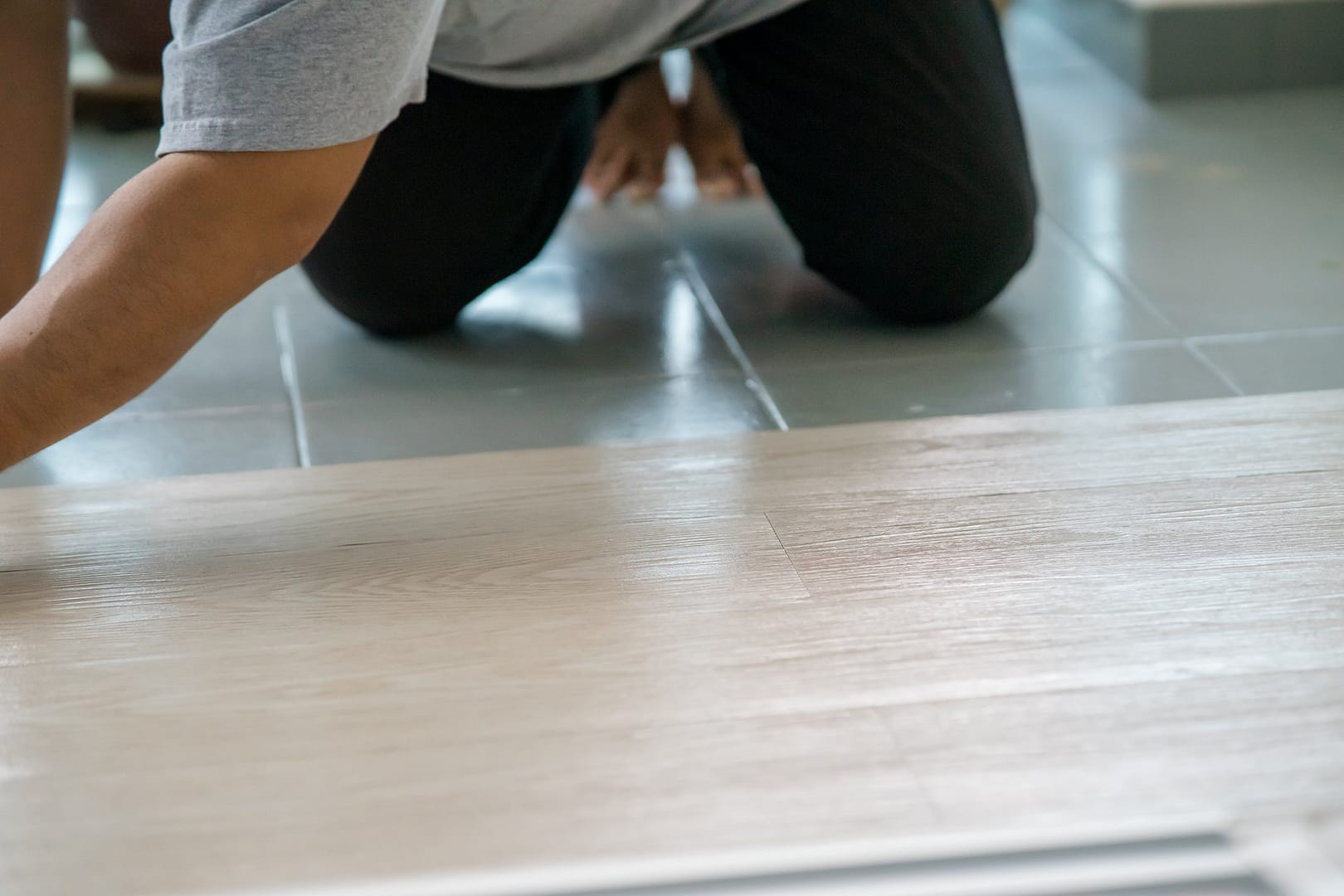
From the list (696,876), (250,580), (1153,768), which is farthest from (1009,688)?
(250,580)

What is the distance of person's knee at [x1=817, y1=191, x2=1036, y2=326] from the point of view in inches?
60.1

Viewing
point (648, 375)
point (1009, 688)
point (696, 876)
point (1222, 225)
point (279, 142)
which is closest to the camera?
point (696, 876)

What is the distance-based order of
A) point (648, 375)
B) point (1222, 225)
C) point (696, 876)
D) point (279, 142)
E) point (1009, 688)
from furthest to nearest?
point (1222, 225) → point (648, 375) → point (279, 142) → point (1009, 688) → point (696, 876)

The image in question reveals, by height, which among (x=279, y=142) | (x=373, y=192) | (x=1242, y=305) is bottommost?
(x=1242, y=305)

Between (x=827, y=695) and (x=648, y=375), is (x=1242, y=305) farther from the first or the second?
(x=827, y=695)

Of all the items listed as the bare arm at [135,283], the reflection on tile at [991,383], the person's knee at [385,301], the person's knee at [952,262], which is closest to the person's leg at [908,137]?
the person's knee at [952,262]

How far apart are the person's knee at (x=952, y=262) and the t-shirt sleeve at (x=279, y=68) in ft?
2.10

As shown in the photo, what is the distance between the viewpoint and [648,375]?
4.85 ft

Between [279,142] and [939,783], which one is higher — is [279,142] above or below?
above

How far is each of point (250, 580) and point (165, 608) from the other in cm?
6

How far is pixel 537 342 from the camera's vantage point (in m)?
1.58

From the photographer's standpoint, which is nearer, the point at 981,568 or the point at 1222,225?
the point at 981,568

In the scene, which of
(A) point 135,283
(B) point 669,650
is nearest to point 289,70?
(A) point 135,283

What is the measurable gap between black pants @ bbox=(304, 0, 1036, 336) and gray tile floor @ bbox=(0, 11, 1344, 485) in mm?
59
